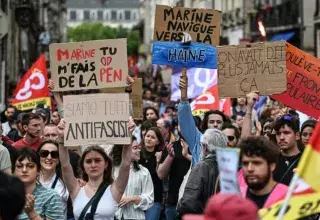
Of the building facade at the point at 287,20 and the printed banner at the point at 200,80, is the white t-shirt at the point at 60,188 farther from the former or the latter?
the building facade at the point at 287,20

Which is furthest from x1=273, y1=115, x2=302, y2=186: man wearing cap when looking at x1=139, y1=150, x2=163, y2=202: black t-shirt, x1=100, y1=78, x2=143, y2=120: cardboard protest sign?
x1=100, y1=78, x2=143, y2=120: cardboard protest sign

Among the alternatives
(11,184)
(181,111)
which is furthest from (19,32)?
(11,184)

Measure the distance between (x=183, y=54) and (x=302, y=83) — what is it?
122cm

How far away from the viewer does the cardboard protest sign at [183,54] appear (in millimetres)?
11195

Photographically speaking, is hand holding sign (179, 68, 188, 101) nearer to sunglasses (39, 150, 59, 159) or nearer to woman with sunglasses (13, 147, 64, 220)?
sunglasses (39, 150, 59, 159)

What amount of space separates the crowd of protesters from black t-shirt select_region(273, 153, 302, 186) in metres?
0.01

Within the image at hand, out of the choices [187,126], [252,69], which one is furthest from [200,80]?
[187,126]

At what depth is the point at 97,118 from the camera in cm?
874

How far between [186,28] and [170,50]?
789 mm

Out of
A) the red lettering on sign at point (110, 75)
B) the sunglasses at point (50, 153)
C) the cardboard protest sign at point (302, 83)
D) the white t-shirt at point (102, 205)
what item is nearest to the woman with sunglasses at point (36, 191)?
the white t-shirt at point (102, 205)

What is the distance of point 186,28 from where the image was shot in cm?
1198

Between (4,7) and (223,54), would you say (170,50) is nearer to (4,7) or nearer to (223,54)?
(223,54)

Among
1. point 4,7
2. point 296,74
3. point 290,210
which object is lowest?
point 290,210

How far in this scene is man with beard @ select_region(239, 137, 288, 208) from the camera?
6477mm
